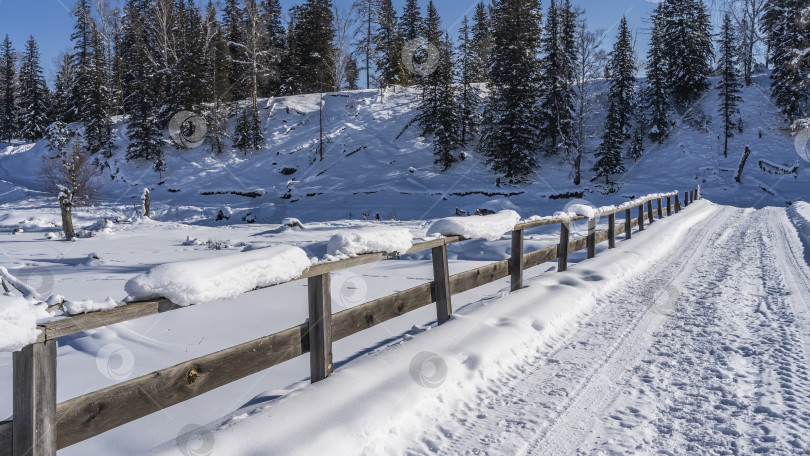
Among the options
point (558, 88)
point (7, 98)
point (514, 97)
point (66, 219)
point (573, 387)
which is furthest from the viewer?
point (7, 98)

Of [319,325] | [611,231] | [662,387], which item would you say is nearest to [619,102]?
[611,231]

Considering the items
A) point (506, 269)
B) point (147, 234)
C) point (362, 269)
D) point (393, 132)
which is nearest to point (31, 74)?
point (393, 132)

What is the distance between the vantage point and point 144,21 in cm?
4934

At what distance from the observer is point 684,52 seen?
43.0 meters

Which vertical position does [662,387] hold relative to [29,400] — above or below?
below

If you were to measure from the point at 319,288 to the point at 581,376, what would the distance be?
2.25 meters

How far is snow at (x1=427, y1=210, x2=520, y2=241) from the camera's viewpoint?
4.61 meters

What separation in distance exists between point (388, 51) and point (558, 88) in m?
21.1

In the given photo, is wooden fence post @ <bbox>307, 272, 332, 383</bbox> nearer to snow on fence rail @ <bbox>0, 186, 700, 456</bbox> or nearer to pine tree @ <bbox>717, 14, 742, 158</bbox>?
snow on fence rail @ <bbox>0, 186, 700, 456</bbox>

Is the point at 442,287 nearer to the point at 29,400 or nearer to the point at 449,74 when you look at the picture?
the point at 29,400

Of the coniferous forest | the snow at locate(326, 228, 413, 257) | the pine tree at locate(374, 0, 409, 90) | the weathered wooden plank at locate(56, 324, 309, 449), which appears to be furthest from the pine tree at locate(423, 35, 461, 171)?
the weathered wooden plank at locate(56, 324, 309, 449)

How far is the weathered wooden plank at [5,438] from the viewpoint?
5.91ft

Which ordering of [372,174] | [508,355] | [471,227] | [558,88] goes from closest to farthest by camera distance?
[508,355], [471,227], [372,174], [558,88]

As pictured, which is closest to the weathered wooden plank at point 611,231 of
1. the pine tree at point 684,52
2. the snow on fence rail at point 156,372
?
the snow on fence rail at point 156,372
